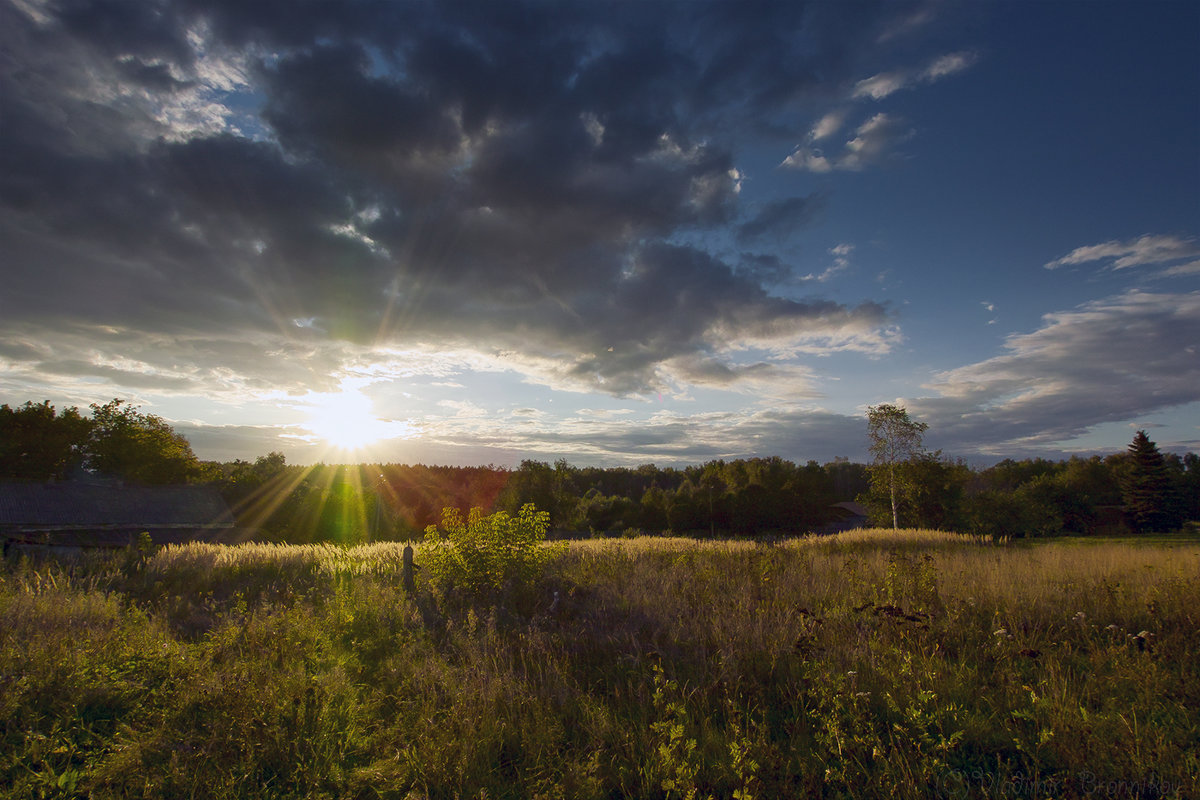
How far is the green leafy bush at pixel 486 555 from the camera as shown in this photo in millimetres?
9859

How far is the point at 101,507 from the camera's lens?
129 ft

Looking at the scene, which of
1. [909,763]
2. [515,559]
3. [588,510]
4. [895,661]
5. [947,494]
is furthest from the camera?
[588,510]

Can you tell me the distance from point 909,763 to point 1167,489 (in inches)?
3120

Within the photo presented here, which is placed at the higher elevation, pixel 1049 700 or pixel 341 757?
pixel 1049 700

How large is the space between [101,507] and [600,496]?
165ft

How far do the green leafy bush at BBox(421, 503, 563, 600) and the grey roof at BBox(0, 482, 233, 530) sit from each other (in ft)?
125

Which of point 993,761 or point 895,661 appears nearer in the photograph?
point 993,761

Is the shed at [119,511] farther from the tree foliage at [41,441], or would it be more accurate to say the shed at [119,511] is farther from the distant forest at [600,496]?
the tree foliage at [41,441]

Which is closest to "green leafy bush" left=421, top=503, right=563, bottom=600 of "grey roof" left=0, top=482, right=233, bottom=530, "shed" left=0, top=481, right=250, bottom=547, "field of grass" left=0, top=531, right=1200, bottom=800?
"field of grass" left=0, top=531, right=1200, bottom=800

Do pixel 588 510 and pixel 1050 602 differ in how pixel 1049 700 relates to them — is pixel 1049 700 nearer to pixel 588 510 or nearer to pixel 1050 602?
pixel 1050 602

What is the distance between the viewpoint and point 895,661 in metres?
5.93

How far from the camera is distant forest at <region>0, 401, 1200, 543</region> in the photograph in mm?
48344

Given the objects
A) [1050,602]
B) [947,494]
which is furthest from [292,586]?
[947,494]

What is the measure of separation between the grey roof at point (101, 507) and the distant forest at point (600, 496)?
282 inches
